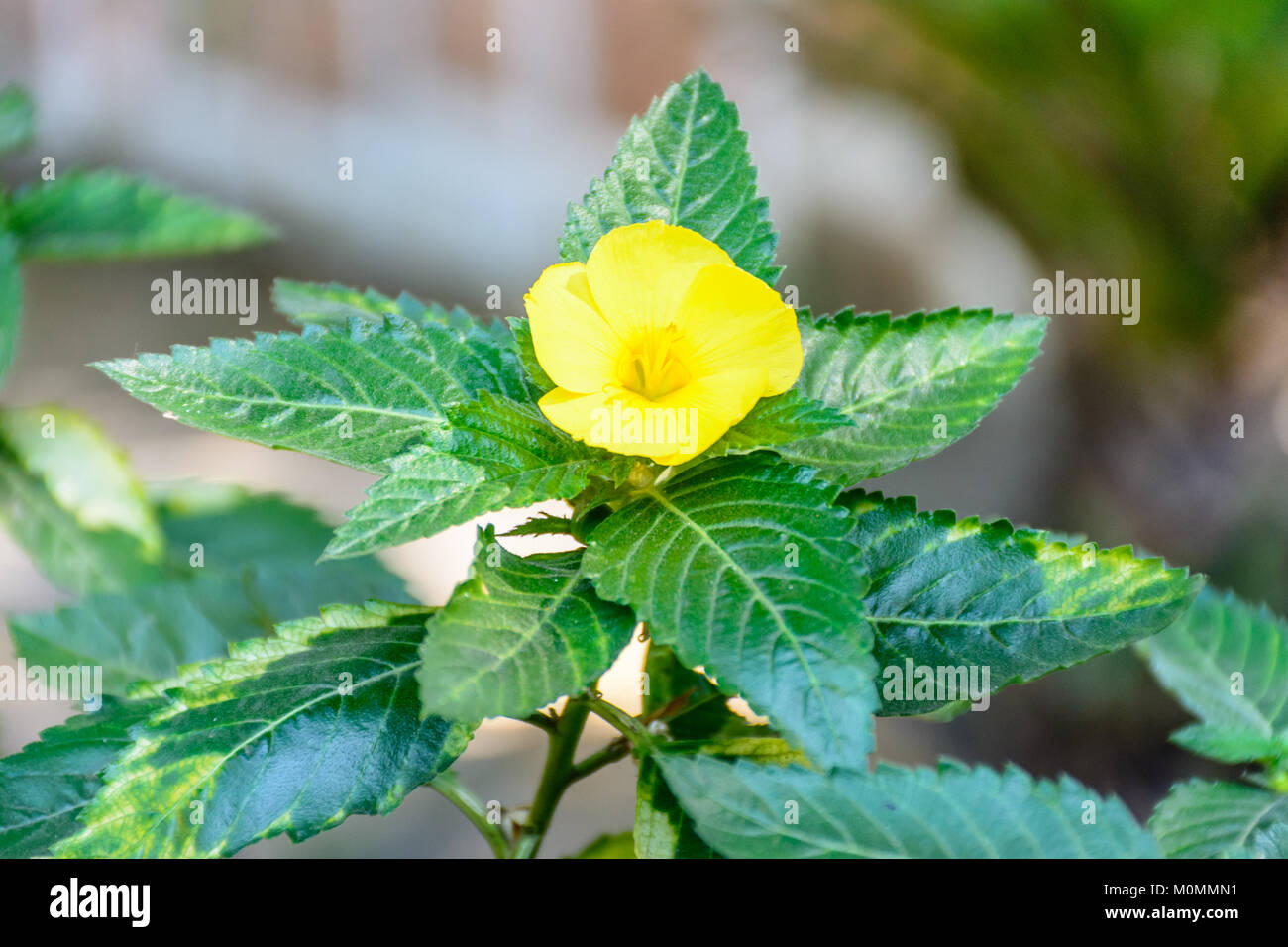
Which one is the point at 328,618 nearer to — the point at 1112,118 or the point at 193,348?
the point at 193,348

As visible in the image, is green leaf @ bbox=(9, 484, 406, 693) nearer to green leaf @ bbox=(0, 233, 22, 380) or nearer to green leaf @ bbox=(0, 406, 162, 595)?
green leaf @ bbox=(0, 406, 162, 595)

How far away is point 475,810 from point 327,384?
11.7 inches

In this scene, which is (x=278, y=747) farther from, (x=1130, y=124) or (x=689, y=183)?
(x=1130, y=124)

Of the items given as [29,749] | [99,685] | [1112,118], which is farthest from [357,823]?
[1112,118]

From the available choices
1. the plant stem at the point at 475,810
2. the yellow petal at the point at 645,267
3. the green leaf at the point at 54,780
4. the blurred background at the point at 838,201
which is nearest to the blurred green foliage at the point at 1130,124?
the blurred background at the point at 838,201

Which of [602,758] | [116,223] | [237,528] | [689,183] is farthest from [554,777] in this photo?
[116,223]

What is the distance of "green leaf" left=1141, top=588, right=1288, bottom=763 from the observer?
0.76 meters

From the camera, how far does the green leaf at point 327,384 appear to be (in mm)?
570

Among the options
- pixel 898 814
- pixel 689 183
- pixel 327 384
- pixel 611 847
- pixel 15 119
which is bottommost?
pixel 611 847

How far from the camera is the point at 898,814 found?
0.50 metres

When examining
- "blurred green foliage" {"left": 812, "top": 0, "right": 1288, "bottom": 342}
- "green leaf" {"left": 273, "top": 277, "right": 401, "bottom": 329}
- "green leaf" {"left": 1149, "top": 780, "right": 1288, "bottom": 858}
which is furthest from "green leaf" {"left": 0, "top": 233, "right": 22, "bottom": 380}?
"blurred green foliage" {"left": 812, "top": 0, "right": 1288, "bottom": 342}

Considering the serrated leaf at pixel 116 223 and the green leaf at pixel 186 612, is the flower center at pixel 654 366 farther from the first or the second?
the serrated leaf at pixel 116 223
